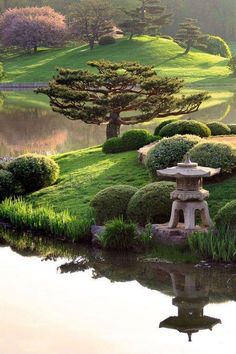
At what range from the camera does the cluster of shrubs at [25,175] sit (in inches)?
758

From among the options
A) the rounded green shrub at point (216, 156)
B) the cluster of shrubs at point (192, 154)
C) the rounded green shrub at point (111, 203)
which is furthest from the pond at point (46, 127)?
the rounded green shrub at point (111, 203)

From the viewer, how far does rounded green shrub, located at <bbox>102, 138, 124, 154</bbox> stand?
23.4 metres

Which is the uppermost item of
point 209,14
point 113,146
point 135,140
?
point 209,14

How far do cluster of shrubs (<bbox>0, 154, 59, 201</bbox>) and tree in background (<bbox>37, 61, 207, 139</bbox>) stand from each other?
535 centimetres

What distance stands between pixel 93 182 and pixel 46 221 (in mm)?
3475

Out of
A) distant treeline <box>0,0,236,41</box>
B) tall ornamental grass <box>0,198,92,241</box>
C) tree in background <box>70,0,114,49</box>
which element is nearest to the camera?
tall ornamental grass <box>0,198,92,241</box>

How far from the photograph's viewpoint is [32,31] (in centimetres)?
8944

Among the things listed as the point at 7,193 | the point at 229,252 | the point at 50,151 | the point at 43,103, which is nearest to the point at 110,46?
the point at 43,103

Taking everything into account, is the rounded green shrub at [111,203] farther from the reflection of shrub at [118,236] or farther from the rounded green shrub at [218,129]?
the rounded green shrub at [218,129]

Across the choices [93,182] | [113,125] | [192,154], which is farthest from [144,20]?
[192,154]

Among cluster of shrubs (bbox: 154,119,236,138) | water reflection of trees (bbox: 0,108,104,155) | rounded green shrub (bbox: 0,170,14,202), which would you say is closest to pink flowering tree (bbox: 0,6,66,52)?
water reflection of trees (bbox: 0,108,104,155)

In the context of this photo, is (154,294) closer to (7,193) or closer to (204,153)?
(204,153)

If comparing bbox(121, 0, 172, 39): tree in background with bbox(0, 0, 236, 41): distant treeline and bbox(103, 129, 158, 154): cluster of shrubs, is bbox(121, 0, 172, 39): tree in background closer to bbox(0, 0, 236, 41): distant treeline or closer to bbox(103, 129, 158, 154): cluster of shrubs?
bbox(0, 0, 236, 41): distant treeline

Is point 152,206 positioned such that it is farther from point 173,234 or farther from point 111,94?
point 111,94
